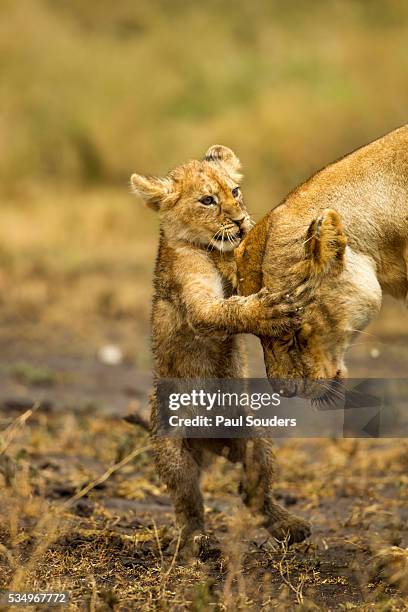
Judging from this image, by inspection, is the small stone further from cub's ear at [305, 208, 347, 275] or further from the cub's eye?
cub's ear at [305, 208, 347, 275]

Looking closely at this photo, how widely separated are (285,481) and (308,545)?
1723mm

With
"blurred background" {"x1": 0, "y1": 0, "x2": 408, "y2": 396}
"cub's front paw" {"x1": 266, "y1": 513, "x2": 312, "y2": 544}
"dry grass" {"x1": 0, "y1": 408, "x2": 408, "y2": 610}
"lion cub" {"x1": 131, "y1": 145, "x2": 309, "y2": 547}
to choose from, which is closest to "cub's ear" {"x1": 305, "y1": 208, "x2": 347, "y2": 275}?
"lion cub" {"x1": 131, "y1": 145, "x2": 309, "y2": 547}

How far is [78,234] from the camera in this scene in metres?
15.9

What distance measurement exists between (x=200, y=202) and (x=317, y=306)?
41.4 inches

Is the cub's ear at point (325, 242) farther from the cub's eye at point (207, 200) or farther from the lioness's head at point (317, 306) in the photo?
the cub's eye at point (207, 200)

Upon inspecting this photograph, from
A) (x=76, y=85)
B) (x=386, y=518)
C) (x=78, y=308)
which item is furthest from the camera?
(x=76, y=85)

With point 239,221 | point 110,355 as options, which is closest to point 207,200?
point 239,221

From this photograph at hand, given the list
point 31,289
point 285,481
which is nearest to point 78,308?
point 31,289

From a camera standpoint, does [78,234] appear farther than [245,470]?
A: Yes

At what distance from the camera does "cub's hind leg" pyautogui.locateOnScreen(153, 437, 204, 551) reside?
5051 mm

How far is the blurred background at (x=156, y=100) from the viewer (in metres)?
16.2

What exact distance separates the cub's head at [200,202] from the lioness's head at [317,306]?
665mm

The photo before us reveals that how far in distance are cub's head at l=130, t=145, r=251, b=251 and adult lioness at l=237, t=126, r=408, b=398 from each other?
0.50 m

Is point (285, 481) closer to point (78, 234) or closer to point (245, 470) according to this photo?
point (245, 470)
